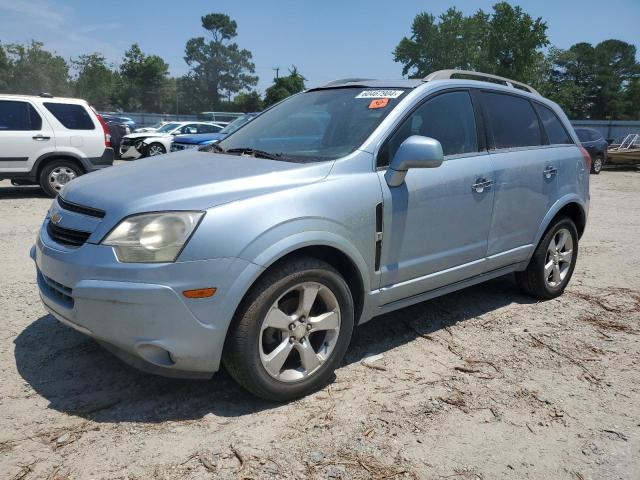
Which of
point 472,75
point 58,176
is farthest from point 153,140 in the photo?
point 472,75

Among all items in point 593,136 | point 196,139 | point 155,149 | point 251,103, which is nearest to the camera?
→ point 196,139

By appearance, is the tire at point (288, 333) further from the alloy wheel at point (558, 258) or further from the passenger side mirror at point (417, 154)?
the alloy wheel at point (558, 258)

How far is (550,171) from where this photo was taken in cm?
450

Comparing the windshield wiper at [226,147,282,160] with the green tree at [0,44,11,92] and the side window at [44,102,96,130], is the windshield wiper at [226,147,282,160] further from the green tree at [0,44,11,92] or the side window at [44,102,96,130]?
the green tree at [0,44,11,92]

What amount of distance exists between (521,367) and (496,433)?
874mm

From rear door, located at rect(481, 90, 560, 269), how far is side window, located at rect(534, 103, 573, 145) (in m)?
0.10

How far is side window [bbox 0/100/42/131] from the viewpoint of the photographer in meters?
9.49

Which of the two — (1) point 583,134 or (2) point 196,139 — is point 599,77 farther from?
(2) point 196,139

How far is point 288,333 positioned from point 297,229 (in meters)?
0.55

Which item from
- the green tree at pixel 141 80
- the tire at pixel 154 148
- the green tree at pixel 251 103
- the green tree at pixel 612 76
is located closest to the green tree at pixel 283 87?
the green tree at pixel 251 103

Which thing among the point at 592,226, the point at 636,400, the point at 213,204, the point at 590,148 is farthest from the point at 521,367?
the point at 590,148

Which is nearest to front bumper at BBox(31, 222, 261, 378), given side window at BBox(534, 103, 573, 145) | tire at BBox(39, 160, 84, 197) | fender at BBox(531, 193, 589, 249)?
fender at BBox(531, 193, 589, 249)

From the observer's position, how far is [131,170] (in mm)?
3244

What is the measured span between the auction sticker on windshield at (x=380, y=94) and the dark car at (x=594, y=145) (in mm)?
17395
